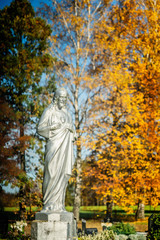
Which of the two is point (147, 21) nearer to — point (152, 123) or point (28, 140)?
point (152, 123)

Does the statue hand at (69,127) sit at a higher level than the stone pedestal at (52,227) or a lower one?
higher


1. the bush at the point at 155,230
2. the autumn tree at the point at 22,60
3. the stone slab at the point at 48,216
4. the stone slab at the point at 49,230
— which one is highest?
the autumn tree at the point at 22,60

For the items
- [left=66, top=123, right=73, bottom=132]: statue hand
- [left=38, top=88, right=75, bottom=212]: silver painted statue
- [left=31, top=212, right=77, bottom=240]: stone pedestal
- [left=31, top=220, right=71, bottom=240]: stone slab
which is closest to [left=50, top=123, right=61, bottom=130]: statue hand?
[left=38, top=88, right=75, bottom=212]: silver painted statue

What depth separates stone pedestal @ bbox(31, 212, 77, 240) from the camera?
181 inches

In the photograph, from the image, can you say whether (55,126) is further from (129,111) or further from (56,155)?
(129,111)

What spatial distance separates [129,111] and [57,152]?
7778 mm

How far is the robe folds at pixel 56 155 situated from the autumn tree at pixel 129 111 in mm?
6820

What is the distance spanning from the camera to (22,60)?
49.8 feet

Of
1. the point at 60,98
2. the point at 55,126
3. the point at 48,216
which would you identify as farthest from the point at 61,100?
the point at 48,216

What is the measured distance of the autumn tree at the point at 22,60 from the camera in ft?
48.3

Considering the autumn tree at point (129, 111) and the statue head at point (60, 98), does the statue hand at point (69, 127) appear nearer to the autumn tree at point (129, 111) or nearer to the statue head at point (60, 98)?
the statue head at point (60, 98)

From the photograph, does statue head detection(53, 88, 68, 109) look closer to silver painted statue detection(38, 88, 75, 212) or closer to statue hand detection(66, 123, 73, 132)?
silver painted statue detection(38, 88, 75, 212)

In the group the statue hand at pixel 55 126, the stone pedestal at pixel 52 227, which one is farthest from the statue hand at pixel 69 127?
the stone pedestal at pixel 52 227

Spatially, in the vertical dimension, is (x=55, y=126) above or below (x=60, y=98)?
below
